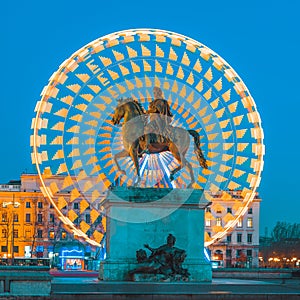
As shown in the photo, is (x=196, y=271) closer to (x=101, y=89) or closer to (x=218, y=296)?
(x=218, y=296)

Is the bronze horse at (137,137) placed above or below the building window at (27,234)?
above

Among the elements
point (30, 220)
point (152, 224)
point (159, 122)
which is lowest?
point (152, 224)

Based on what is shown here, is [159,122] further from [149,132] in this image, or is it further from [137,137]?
[137,137]

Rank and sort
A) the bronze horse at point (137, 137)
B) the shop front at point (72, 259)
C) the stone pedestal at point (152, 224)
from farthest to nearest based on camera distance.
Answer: the shop front at point (72, 259), the bronze horse at point (137, 137), the stone pedestal at point (152, 224)

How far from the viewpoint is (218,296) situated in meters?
23.0

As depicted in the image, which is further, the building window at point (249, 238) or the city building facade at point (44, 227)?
the building window at point (249, 238)

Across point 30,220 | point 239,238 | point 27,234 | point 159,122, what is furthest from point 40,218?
point 159,122

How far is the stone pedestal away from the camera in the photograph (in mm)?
31781

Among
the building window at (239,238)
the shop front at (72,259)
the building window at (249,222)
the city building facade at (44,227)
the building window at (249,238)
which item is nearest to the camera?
the shop front at (72,259)

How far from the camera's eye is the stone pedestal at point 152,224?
31781 mm

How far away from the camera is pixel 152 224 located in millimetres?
32250

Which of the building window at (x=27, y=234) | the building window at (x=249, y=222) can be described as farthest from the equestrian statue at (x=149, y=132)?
the building window at (x=249, y=222)

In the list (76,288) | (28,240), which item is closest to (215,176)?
(76,288)

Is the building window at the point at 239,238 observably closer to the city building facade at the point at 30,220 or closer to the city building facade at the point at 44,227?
the city building facade at the point at 44,227
